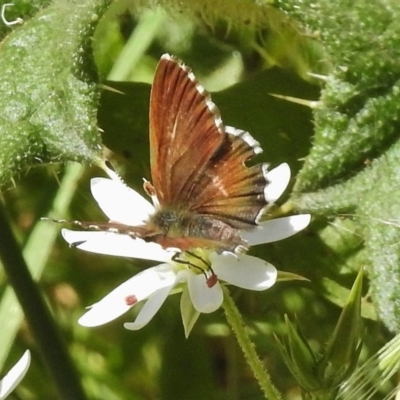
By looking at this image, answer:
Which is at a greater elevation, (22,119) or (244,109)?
(22,119)

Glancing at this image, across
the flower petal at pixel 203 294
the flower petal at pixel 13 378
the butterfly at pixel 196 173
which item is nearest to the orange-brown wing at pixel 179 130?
the butterfly at pixel 196 173

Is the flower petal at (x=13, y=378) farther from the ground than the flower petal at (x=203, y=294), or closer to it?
closer to it

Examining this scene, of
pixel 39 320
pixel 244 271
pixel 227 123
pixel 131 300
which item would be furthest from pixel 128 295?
pixel 227 123

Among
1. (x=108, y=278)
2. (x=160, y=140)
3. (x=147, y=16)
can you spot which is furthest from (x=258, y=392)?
(x=147, y=16)

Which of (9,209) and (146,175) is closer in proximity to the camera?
(146,175)

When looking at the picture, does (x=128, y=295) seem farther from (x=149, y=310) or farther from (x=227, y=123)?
(x=227, y=123)

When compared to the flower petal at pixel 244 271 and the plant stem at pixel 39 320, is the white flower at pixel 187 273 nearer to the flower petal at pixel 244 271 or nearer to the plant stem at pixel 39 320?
the flower petal at pixel 244 271

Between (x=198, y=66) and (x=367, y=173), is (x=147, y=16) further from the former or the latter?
(x=367, y=173)
